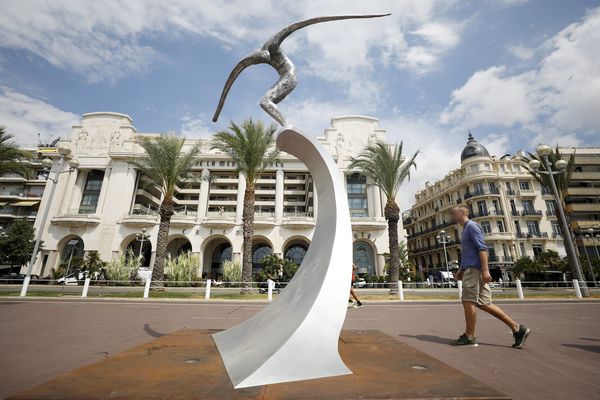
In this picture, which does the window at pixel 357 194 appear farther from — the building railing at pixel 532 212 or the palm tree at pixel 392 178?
the building railing at pixel 532 212

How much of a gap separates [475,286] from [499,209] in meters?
40.6

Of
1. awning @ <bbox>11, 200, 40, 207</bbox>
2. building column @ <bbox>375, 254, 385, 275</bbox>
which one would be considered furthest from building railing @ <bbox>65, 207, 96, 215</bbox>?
building column @ <bbox>375, 254, 385, 275</bbox>

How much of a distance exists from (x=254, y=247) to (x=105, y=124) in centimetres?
2399

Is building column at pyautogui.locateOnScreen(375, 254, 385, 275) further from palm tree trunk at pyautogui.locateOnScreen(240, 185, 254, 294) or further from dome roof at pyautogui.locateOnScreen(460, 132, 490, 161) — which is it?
dome roof at pyautogui.locateOnScreen(460, 132, 490, 161)

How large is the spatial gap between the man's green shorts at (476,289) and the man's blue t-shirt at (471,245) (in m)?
0.09

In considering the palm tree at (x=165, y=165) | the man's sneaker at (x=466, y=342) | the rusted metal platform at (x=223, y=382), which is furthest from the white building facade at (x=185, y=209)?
Answer: the rusted metal platform at (x=223, y=382)

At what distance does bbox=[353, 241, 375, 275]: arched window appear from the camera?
3053 cm

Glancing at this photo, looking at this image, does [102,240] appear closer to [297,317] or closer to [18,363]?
[18,363]

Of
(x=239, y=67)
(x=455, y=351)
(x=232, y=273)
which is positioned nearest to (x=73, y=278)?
(x=232, y=273)

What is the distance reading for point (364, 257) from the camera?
3100 centimetres

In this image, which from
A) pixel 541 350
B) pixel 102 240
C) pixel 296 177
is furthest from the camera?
pixel 296 177

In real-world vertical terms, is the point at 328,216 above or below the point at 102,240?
below

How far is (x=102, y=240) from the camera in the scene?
1188 inches

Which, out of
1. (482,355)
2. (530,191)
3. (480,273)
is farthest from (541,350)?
(530,191)
